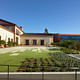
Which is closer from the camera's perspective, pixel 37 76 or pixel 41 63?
pixel 37 76

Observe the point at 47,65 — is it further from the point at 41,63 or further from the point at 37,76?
the point at 37,76

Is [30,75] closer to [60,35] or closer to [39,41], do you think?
[39,41]

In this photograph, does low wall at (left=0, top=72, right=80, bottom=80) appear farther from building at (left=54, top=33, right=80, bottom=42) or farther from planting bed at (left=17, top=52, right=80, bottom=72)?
building at (left=54, top=33, right=80, bottom=42)

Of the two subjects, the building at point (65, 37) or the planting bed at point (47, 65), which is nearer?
the planting bed at point (47, 65)

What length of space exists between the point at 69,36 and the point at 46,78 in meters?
46.9

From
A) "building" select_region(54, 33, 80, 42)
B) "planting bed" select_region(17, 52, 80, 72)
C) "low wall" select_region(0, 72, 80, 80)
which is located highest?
"building" select_region(54, 33, 80, 42)

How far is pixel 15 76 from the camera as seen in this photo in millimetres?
4148

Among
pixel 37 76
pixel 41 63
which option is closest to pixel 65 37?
pixel 41 63

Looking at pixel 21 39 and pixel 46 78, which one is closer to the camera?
pixel 46 78

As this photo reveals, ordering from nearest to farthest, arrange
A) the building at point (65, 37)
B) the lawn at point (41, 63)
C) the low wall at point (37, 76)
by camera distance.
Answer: the low wall at point (37, 76), the lawn at point (41, 63), the building at point (65, 37)

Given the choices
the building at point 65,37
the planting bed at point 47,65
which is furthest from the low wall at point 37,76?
the building at point 65,37

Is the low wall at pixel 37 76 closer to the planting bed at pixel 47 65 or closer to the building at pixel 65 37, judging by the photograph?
the planting bed at pixel 47 65

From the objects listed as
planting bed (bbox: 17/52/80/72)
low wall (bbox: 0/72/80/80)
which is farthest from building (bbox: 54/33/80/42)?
low wall (bbox: 0/72/80/80)

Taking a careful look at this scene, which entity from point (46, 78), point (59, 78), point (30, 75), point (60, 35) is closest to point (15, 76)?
point (30, 75)
